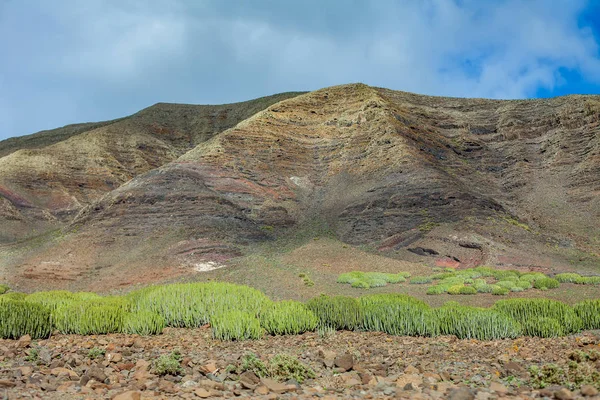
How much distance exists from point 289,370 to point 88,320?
6560 millimetres

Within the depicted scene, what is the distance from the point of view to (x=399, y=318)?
12945 mm

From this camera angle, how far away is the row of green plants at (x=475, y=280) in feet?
Result: 70.2

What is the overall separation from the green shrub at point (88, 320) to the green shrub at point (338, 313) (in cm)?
519

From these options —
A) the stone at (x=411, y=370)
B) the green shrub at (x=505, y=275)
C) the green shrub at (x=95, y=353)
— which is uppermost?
the green shrub at (x=95, y=353)

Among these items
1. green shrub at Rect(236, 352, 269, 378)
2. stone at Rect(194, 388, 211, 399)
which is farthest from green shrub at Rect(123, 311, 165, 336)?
stone at Rect(194, 388, 211, 399)

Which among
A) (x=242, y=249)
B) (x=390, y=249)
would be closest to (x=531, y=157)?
(x=390, y=249)

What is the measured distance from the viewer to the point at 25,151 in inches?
2616

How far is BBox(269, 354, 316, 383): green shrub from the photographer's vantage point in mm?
8141

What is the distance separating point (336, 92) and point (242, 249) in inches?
1323

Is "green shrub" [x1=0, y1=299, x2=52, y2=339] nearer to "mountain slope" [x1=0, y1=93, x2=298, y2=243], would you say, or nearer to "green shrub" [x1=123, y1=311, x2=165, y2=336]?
"green shrub" [x1=123, y1=311, x2=165, y2=336]

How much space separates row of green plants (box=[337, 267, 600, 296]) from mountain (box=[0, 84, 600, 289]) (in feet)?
14.5

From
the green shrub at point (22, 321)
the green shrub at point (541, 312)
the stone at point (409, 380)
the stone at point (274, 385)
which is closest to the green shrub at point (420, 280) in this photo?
the green shrub at point (541, 312)

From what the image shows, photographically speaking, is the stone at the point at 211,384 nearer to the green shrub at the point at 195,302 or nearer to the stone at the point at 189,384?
the stone at the point at 189,384

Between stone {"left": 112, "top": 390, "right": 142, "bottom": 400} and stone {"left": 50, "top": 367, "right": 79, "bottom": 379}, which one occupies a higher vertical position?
stone {"left": 112, "top": 390, "right": 142, "bottom": 400}
